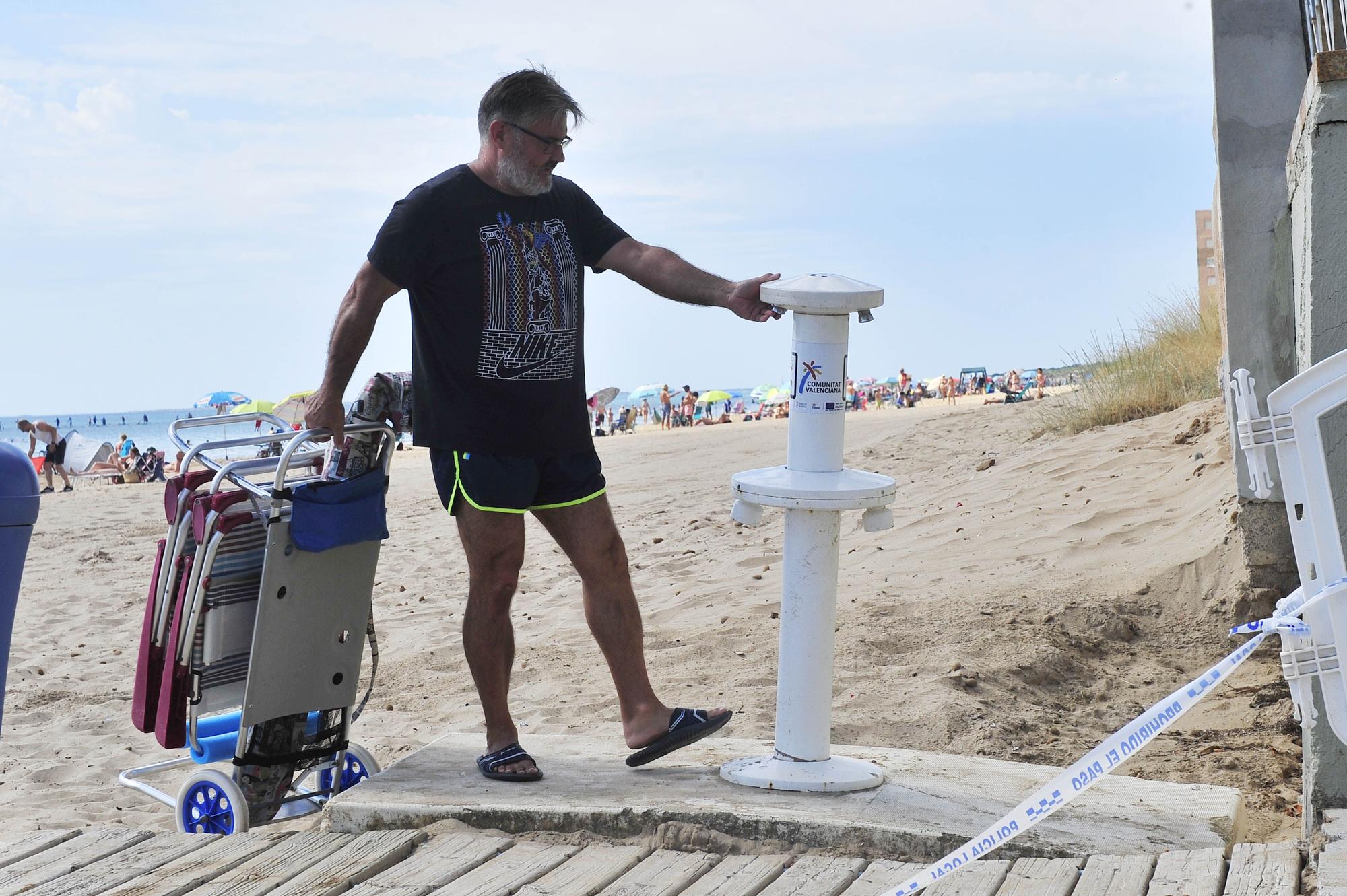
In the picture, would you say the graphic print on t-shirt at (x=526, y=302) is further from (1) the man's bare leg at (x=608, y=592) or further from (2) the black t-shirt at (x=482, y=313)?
(1) the man's bare leg at (x=608, y=592)

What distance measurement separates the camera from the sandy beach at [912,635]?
4.84 meters

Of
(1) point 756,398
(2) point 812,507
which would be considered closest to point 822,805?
(2) point 812,507

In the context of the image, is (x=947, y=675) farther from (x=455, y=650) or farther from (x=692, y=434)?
(x=692, y=434)

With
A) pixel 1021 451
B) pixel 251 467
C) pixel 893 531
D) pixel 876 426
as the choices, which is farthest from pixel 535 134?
pixel 876 426

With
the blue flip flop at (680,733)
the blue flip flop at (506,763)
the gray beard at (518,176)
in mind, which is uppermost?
the gray beard at (518,176)

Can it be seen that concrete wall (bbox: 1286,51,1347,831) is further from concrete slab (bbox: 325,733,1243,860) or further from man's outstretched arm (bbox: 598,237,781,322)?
man's outstretched arm (bbox: 598,237,781,322)

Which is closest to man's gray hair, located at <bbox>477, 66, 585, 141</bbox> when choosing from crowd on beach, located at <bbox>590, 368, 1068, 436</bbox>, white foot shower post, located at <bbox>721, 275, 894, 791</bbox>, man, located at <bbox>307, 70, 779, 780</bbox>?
man, located at <bbox>307, 70, 779, 780</bbox>

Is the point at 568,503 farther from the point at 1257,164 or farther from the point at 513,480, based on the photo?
the point at 1257,164

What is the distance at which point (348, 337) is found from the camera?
386cm

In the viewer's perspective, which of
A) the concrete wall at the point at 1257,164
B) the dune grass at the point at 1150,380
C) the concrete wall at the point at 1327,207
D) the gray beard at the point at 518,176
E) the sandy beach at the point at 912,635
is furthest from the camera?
the dune grass at the point at 1150,380

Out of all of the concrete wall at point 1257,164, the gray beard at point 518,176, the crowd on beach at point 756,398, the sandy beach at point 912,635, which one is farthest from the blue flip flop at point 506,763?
the crowd on beach at point 756,398

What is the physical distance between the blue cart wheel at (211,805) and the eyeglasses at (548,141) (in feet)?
7.55

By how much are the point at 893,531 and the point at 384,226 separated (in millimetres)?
5712

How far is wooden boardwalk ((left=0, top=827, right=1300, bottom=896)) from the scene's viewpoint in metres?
2.83
